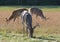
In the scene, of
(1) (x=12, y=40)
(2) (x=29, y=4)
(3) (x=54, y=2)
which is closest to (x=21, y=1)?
(2) (x=29, y=4)

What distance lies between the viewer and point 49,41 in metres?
10.6

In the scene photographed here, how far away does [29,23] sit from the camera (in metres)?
11.1

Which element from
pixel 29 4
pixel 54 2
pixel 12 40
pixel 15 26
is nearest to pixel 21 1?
pixel 29 4

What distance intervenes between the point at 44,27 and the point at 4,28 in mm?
2252

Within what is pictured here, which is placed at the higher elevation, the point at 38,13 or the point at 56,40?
the point at 38,13

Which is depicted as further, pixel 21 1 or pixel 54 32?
pixel 21 1

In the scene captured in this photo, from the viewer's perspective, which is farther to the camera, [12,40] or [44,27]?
[44,27]

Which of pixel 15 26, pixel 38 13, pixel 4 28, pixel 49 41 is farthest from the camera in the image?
pixel 15 26

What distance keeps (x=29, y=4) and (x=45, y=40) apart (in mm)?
23278

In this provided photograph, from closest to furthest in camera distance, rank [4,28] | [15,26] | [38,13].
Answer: [38,13], [4,28], [15,26]

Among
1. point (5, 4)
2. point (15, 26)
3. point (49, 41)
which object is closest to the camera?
point (49, 41)

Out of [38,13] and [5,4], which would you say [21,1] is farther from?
[38,13]

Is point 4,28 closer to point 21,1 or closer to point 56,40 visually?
point 56,40

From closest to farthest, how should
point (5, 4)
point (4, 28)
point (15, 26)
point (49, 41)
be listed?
point (49, 41) → point (4, 28) → point (15, 26) → point (5, 4)
